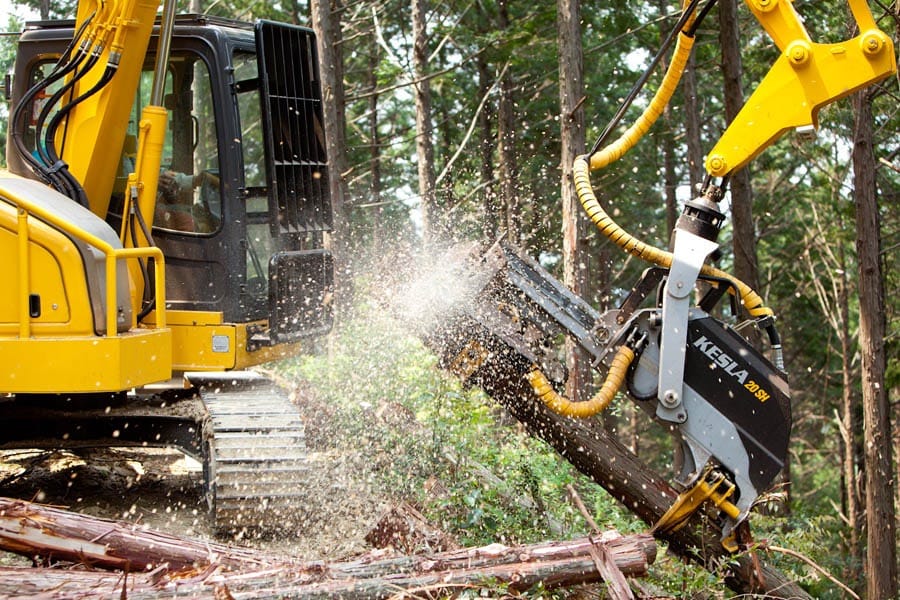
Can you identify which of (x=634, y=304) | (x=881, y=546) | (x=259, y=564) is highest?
(x=634, y=304)

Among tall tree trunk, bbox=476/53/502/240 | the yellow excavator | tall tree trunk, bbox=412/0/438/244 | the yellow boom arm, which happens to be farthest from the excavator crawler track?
tall tree trunk, bbox=476/53/502/240

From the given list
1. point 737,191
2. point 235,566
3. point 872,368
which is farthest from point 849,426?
point 235,566

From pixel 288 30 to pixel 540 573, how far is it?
13.5ft

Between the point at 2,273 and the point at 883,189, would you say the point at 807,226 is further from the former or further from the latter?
the point at 2,273

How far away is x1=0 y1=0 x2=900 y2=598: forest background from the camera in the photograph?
793 centimetres

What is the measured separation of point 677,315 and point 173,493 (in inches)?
162

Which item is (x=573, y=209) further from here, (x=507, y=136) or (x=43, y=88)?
(x=507, y=136)

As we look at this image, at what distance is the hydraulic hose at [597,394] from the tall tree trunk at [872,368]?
567cm

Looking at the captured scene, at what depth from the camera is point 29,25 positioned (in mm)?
6812

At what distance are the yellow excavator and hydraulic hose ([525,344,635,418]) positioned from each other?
156 centimetres

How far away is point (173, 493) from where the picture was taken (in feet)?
24.0

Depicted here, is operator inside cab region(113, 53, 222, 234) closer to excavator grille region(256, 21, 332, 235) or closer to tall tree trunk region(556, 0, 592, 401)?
excavator grille region(256, 21, 332, 235)

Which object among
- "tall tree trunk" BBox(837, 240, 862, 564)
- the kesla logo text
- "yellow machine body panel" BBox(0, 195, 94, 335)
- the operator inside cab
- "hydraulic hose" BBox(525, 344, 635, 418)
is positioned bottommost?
"tall tree trunk" BBox(837, 240, 862, 564)

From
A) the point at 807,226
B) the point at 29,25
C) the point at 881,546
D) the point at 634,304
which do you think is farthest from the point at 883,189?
the point at 29,25
